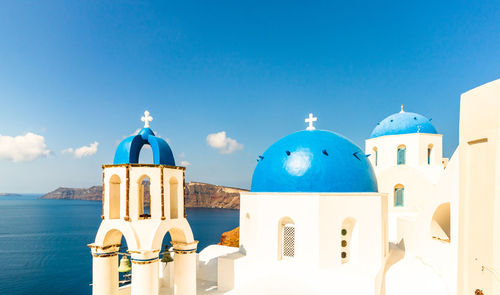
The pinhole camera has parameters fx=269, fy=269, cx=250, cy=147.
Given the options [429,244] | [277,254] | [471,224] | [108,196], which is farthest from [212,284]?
[471,224]

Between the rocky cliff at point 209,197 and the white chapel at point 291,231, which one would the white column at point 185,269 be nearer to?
the white chapel at point 291,231

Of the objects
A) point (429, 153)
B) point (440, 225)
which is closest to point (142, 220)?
point (440, 225)

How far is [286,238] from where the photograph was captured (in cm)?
956

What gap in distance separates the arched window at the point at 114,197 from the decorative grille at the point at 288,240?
5549 mm

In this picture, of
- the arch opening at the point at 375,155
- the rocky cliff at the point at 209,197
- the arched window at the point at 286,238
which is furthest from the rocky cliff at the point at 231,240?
the rocky cliff at the point at 209,197

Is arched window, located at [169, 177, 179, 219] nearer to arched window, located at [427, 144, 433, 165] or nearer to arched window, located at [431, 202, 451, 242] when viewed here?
arched window, located at [431, 202, 451, 242]

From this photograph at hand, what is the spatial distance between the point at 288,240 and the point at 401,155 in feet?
38.7

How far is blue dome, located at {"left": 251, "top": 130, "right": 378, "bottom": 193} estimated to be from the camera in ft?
31.0

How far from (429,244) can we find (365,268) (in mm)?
3144

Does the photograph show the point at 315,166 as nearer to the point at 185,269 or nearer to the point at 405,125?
the point at 185,269

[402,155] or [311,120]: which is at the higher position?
[311,120]

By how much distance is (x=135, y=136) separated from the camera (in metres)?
8.11

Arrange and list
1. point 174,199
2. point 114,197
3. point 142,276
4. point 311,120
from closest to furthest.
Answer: point 142,276 → point 114,197 → point 174,199 → point 311,120

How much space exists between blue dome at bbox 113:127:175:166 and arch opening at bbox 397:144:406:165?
49.0ft
